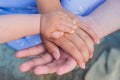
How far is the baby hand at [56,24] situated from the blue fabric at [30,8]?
120mm

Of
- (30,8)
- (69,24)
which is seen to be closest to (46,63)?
(69,24)

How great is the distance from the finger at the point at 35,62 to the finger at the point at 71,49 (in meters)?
0.05

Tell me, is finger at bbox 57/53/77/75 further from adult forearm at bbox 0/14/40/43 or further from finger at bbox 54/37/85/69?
adult forearm at bbox 0/14/40/43

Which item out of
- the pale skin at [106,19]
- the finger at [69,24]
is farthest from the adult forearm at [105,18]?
the finger at [69,24]

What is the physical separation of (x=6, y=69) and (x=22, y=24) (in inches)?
8.3

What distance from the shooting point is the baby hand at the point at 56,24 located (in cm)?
87

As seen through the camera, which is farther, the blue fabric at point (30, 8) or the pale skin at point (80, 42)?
the blue fabric at point (30, 8)

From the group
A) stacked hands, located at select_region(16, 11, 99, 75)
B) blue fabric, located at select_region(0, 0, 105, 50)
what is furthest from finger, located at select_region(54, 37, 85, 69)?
blue fabric, located at select_region(0, 0, 105, 50)

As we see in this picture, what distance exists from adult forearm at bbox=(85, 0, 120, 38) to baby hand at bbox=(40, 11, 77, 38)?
0.12 m

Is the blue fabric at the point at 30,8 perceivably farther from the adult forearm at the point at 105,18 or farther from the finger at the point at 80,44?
the finger at the point at 80,44

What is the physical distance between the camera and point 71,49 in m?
0.86

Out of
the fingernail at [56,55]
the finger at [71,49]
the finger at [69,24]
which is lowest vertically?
the fingernail at [56,55]

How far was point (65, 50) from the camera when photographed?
34.2 inches

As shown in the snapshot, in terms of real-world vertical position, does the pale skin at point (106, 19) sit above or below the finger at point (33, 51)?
above
